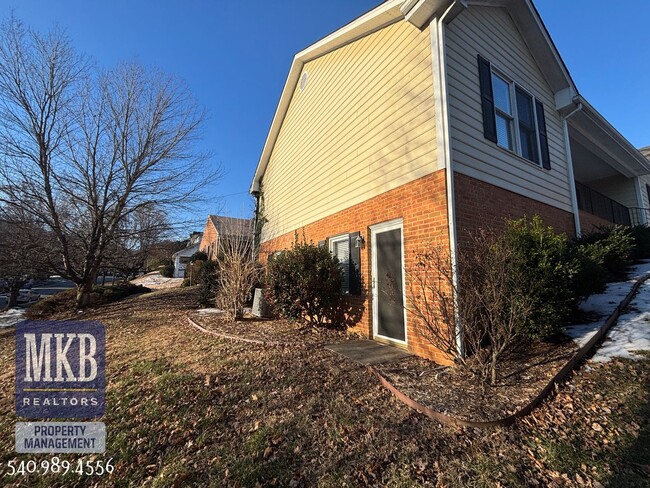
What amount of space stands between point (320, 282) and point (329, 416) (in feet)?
11.8

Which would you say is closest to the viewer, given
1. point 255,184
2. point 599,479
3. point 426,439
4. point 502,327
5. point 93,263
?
point 599,479

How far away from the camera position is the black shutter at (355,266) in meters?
6.64

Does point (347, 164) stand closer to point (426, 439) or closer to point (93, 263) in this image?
point (426, 439)

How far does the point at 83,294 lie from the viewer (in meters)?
12.4

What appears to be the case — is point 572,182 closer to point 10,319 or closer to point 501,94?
point 501,94

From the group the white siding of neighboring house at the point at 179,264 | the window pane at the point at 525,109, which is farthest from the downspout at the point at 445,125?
the white siding of neighboring house at the point at 179,264

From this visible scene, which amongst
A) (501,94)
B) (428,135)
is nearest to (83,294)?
(428,135)

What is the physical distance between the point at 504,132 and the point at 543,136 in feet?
5.57

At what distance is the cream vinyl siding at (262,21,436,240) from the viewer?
5.33 meters

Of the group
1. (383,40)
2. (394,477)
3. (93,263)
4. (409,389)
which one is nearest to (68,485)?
(394,477)

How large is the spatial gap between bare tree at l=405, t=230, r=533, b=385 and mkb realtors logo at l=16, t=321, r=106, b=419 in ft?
14.6

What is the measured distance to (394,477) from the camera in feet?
7.93

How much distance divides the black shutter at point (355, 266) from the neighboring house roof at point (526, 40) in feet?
13.6

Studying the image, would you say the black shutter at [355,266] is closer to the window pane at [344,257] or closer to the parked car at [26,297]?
the window pane at [344,257]
